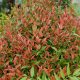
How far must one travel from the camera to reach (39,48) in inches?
112

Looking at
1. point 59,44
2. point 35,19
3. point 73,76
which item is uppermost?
point 35,19

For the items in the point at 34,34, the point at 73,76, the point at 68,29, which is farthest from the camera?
the point at 68,29

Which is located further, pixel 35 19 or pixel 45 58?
pixel 35 19

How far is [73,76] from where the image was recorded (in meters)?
2.73

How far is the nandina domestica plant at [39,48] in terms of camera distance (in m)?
2.75

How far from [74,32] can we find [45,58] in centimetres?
55

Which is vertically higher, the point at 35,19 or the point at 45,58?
the point at 35,19

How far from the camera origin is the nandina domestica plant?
2754 mm

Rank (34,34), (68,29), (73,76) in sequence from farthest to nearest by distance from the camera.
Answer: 1. (68,29)
2. (34,34)
3. (73,76)

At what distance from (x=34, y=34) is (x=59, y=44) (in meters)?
0.31

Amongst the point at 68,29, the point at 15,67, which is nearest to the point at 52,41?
the point at 68,29

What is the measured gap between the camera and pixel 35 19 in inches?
130

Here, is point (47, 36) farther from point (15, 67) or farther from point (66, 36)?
point (15, 67)

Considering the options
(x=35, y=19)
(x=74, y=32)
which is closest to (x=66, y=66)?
(x=74, y=32)
